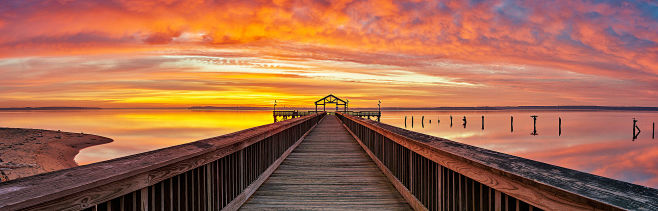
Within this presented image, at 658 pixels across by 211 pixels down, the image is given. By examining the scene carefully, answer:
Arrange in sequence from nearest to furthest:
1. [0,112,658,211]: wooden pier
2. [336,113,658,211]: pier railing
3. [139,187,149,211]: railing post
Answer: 1. [336,113,658,211]: pier railing
2. [0,112,658,211]: wooden pier
3. [139,187,149,211]: railing post

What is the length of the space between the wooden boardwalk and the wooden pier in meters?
0.02

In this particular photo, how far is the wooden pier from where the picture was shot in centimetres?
160

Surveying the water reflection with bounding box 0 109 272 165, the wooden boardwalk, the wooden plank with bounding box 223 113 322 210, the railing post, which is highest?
the railing post

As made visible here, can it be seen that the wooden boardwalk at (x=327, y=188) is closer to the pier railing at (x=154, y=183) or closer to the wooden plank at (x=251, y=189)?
the wooden plank at (x=251, y=189)

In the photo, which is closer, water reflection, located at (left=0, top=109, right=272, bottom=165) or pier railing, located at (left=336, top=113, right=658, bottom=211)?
pier railing, located at (left=336, top=113, right=658, bottom=211)

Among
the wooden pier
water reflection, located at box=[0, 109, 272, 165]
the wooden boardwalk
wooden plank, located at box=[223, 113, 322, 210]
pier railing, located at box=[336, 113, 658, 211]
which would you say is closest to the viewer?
pier railing, located at box=[336, 113, 658, 211]

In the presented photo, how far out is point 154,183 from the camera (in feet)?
7.80

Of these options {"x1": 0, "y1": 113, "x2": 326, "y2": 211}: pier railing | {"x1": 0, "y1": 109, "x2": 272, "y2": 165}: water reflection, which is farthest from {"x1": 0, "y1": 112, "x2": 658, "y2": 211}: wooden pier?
{"x1": 0, "y1": 109, "x2": 272, "y2": 165}: water reflection

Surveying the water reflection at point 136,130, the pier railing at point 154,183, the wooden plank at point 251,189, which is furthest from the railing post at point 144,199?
the water reflection at point 136,130

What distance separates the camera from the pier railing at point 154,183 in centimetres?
162

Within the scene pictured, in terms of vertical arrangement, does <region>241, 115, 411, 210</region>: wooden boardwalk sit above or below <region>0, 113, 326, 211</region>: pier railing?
below

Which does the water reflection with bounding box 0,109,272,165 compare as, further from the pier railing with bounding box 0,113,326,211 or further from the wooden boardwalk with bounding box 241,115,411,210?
the pier railing with bounding box 0,113,326,211

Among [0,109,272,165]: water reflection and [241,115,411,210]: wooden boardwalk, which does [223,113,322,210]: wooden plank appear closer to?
[241,115,411,210]: wooden boardwalk

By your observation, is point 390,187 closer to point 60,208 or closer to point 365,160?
point 365,160
